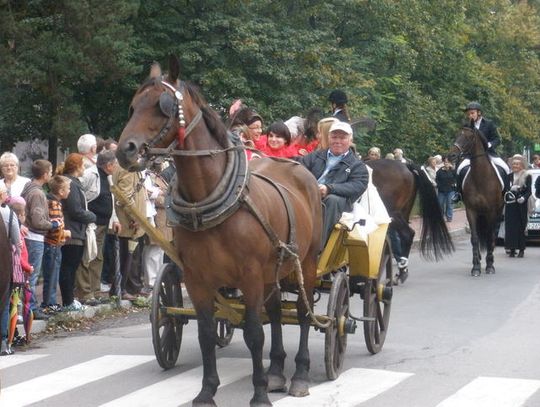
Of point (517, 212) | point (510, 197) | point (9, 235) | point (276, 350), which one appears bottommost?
point (276, 350)

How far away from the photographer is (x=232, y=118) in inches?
410

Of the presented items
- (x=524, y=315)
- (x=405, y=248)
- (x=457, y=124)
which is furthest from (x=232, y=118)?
(x=457, y=124)

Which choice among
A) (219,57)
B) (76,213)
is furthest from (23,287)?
(219,57)

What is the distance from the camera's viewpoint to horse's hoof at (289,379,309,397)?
8.45 meters

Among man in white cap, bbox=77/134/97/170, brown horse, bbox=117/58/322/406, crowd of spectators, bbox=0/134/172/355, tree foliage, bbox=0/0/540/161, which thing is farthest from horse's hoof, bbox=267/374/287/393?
tree foliage, bbox=0/0/540/161

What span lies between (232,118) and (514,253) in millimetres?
12073

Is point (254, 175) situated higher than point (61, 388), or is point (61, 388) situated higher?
point (254, 175)

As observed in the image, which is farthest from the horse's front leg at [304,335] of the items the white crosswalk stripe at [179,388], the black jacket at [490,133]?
the black jacket at [490,133]

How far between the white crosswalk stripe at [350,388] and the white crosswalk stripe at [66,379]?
1853mm

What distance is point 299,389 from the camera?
8461 mm

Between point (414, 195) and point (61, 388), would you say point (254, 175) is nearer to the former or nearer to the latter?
point (61, 388)

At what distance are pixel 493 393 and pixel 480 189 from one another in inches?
406

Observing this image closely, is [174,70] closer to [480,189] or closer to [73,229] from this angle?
[73,229]

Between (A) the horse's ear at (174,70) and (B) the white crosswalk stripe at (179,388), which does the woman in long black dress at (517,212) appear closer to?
(B) the white crosswalk stripe at (179,388)
